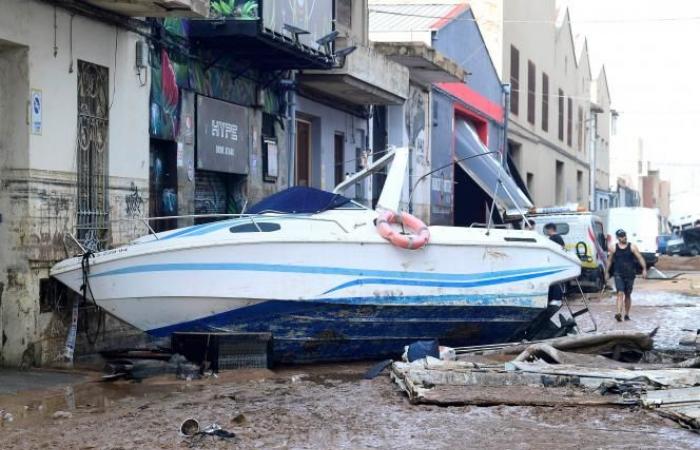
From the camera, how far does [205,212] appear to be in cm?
1489

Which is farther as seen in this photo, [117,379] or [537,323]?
[537,323]

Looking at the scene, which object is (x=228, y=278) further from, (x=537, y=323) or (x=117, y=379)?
(x=537, y=323)

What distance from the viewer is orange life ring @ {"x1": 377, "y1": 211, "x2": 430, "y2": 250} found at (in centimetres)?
1114

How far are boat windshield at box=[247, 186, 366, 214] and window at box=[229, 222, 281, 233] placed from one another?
535 millimetres

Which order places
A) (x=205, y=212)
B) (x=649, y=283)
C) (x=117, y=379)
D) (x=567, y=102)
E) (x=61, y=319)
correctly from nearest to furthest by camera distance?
(x=117, y=379), (x=61, y=319), (x=205, y=212), (x=649, y=283), (x=567, y=102)

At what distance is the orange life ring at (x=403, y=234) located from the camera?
11.1 m

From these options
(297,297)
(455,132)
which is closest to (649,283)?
(455,132)

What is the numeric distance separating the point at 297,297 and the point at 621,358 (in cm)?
392

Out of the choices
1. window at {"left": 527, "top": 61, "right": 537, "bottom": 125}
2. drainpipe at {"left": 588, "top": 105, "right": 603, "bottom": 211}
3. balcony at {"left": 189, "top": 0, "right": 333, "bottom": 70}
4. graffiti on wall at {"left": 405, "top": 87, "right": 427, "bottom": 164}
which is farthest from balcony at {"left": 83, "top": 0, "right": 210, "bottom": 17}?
drainpipe at {"left": 588, "top": 105, "right": 603, "bottom": 211}

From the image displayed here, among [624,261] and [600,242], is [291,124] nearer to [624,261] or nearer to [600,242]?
[624,261]

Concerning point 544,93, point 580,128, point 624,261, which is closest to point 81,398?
point 624,261

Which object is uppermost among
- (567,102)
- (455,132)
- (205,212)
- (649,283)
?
(567,102)

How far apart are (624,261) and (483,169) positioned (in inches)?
364

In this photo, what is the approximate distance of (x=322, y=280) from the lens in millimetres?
10797
